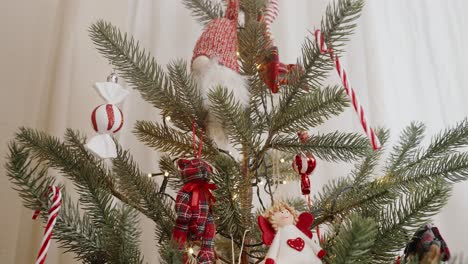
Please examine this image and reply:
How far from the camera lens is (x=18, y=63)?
3.24ft

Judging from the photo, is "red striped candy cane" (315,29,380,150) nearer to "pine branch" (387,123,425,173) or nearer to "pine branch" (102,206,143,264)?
"pine branch" (387,123,425,173)

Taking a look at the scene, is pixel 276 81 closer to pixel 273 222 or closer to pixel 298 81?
pixel 298 81

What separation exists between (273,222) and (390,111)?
2.02 feet

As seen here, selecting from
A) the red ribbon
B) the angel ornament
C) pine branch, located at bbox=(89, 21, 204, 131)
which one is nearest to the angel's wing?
the angel ornament

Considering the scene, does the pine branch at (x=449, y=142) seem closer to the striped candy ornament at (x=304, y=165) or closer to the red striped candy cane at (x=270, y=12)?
the striped candy ornament at (x=304, y=165)

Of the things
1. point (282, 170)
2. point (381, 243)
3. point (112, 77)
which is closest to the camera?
point (381, 243)

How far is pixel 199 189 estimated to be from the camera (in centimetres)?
48

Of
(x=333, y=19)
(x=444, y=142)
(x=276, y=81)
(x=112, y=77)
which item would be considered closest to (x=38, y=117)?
(x=112, y=77)

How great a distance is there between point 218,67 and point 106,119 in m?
0.20

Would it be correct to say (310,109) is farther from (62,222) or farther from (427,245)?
(62,222)

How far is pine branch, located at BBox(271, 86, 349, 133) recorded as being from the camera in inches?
21.0

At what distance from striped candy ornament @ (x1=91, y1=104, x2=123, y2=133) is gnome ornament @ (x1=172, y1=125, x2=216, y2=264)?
0.10m

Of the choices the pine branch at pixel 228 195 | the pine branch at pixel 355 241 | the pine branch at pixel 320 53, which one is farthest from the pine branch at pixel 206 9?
the pine branch at pixel 355 241

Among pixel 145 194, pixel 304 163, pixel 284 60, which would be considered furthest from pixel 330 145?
pixel 284 60
